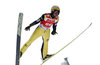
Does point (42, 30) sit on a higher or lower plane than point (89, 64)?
higher

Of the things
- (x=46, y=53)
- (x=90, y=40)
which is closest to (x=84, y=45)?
(x=90, y=40)

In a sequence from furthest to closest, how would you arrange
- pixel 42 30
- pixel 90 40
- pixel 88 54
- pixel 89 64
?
pixel 90 40 → pixel 88 54 → pixel 89 64 → pixel 42 30

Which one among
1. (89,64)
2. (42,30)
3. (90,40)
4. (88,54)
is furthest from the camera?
(90,40)

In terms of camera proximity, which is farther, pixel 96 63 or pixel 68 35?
pixel 68 35

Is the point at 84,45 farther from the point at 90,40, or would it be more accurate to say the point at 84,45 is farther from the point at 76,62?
the point at 76,62

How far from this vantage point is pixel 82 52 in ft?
19.0

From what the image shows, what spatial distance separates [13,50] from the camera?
217 inches

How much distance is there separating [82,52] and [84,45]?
0.31 meters

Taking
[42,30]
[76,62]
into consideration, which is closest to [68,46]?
[76,62]

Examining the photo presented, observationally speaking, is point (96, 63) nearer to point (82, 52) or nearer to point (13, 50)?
point (82, 52)

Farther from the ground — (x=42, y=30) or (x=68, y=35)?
(x=42, y=30)

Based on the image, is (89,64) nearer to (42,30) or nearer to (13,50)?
(42,30)

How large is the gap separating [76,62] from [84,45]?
0.82m

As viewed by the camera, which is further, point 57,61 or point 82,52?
point 82,52
